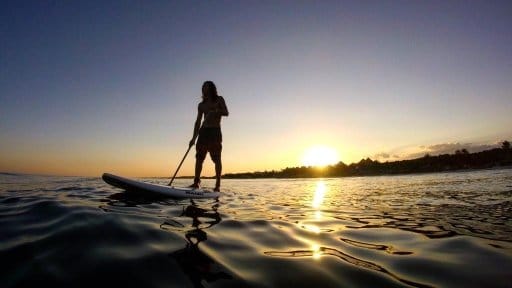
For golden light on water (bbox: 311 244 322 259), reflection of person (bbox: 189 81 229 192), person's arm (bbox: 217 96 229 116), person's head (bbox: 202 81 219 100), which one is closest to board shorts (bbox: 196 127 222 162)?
reflection of person (bbox: 189 81 229 192)

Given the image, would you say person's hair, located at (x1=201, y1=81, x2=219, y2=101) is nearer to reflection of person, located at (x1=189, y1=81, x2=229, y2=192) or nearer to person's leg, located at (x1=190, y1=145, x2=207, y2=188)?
reflection of person, located at (x1=189, y1=81, x2=229, y2=192)

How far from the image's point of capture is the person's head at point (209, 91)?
1079 cm

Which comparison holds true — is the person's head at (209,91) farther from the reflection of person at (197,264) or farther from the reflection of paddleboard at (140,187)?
the reflection of person at (197,264)

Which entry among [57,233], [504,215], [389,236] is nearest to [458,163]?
[504,215]

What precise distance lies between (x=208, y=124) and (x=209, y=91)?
113cm

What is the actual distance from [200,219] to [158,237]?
1.64m

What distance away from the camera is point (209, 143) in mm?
10938

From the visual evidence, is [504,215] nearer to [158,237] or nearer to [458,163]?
[158,237]

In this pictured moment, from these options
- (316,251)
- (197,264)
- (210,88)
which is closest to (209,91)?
(210,88)

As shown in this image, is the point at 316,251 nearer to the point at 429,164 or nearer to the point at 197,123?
the point at 197,123

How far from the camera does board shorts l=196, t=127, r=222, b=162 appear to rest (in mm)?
10867

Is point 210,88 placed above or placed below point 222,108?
above

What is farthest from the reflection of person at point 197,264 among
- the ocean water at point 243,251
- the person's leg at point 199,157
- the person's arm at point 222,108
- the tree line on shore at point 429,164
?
the tree line on shore at point 429,164

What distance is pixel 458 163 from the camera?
133ft
